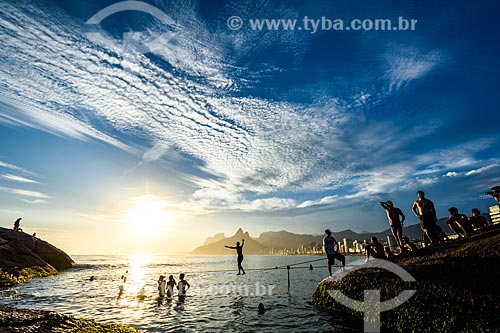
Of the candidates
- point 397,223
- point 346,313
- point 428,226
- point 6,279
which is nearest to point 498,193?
point 428,226

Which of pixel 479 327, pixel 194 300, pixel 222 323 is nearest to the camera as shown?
pixel 479 327

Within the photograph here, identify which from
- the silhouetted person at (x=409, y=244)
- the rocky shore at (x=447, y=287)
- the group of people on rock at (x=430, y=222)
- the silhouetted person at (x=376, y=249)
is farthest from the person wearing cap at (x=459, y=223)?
the silhouetted person at (x=376, y=249)

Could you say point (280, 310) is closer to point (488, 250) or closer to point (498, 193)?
point (488, 250)

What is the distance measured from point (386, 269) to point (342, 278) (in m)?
2.53

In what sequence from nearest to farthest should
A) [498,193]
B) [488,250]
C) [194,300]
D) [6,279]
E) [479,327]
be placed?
[479,327] → [488,250] → [498,193] → [194,300] → [6,279]

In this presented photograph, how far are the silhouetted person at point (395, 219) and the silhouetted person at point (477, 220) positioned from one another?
3.65 metres

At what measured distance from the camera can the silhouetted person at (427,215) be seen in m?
14.2

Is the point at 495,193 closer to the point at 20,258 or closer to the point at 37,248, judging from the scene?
the point at 20,258

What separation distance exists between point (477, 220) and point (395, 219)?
4314mm

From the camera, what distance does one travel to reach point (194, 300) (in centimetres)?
A: 2397

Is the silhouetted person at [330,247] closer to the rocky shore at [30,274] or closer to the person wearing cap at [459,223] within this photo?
the person wearing cap at [459,223]

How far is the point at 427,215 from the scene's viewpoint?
14.2 m

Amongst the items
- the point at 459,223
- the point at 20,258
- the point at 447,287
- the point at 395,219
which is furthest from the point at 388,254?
the point at 20,258

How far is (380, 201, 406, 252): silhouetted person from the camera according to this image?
15438mm
